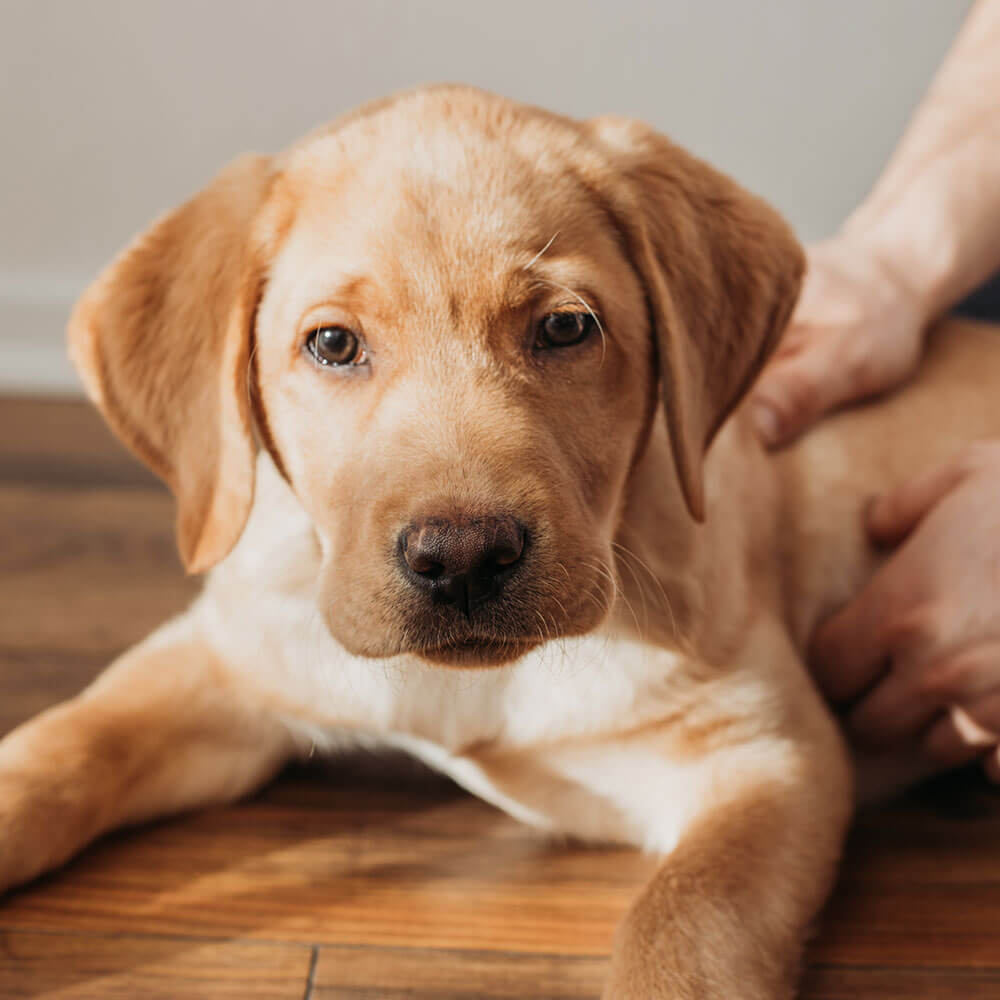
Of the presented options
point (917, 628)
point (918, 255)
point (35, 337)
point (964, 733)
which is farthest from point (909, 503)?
point (35, 337)

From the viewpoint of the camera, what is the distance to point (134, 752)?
1930 millimetres

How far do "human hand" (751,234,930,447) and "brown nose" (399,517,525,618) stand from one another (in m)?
1.02

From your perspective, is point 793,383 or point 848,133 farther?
point 848,133

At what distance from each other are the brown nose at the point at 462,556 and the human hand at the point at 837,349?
40.0 inches

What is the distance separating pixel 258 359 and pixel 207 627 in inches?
22.0

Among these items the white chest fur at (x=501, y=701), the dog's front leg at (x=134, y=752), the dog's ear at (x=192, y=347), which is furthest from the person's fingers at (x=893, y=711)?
the dog's ear at (x=192, y=347)

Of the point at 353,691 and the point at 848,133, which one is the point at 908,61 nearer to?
the point at 848,133

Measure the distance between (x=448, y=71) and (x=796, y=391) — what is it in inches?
68.2

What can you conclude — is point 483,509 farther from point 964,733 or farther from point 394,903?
point 964,733

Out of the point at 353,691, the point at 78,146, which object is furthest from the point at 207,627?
the point at 78,146

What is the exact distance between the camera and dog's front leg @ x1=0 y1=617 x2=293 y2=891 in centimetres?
176

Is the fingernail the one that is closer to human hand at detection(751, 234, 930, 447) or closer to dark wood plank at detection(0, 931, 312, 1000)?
human hand at detection(751, 234, 930, 447)

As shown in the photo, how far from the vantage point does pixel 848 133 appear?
143 inches

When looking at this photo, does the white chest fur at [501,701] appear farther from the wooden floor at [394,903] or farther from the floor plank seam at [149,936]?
the floor plank seam at [149,936]
